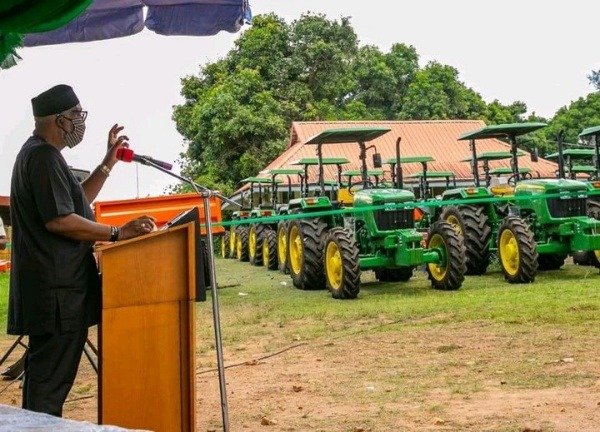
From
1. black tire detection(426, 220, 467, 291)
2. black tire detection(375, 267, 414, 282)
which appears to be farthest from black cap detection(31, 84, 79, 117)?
black tire detection(375, 267, 414, 282)

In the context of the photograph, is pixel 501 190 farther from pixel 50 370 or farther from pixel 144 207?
pixel 50 370

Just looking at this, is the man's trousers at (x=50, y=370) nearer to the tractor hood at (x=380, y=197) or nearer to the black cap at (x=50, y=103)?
the black cap at (x=50, y=103)

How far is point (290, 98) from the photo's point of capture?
41.9 meters

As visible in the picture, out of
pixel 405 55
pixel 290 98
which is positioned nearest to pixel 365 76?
pixel 405 55

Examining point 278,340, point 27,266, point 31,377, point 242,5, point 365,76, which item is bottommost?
point 278,340

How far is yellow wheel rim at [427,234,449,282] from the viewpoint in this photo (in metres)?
13.1

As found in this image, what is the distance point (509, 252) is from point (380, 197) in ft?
5.67

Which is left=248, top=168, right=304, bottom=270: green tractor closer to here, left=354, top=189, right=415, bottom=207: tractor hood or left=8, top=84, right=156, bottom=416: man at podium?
left=354, top=189, right=415, bottom=207: tractor hood

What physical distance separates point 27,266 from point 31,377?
1.43 ft

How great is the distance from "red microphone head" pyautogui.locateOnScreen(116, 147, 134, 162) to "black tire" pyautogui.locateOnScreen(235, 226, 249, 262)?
18.7 meters

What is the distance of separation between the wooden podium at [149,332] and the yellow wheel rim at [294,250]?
1065cm

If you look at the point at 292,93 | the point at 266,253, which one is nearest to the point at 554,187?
the point at 266,253

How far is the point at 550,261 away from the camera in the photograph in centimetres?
1531

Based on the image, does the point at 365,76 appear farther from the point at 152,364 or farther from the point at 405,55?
the point at 152,364
